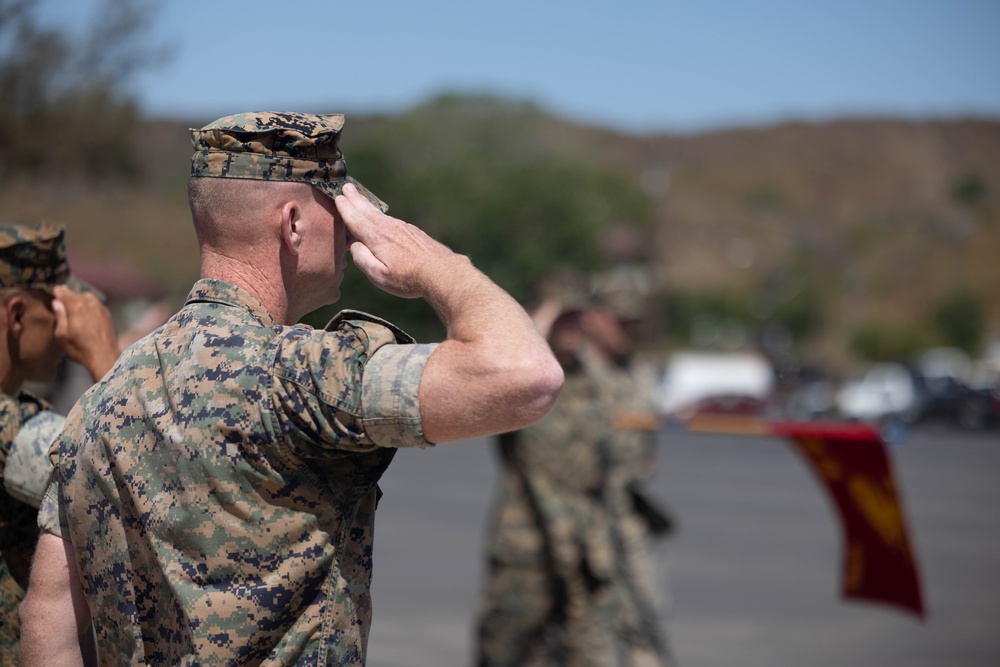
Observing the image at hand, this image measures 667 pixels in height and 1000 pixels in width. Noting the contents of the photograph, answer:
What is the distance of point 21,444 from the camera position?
8.08ft

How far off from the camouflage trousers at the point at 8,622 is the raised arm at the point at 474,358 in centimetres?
124

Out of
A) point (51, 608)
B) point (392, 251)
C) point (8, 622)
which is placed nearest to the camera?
point (392, 251)

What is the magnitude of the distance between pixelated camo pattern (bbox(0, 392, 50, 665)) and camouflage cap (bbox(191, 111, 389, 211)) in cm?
88

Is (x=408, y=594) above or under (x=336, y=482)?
under

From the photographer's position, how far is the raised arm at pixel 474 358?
5.96 feet

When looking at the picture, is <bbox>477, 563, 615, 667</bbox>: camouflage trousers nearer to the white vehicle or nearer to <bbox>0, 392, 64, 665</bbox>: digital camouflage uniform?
<bbox>0, 392, 64, 665</bbox>: digital camouflage uniform

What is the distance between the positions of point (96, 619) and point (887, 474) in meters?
3.61

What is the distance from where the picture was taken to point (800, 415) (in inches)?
1231

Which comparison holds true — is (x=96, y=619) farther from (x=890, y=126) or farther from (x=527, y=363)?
(x=890, y=126)

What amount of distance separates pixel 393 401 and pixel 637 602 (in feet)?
15.4

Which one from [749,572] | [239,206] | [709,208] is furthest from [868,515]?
[709,208]

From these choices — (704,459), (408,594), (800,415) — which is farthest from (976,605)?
(800,415)

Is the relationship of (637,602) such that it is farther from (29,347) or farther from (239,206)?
(239,206)

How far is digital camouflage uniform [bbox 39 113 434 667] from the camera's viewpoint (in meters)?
1.86
